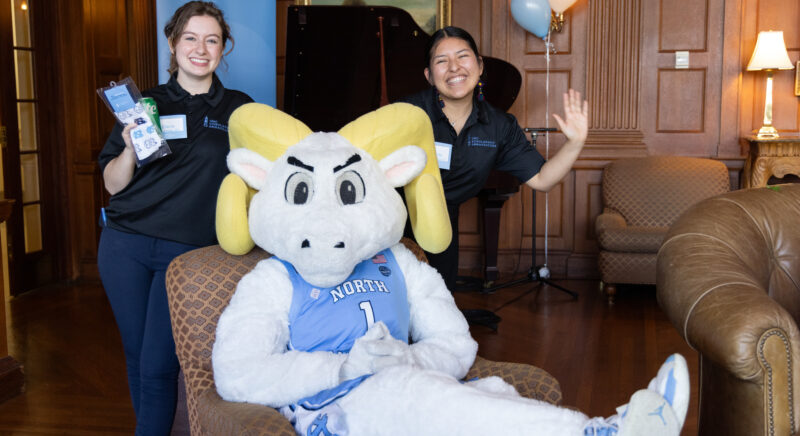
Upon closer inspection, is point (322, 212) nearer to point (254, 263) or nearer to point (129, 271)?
point (254, 263)

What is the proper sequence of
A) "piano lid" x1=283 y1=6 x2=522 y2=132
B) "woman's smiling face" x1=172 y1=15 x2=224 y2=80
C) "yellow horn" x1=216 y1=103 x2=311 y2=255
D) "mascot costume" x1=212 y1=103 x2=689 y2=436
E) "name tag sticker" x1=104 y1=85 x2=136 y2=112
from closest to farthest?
"mascot costume" x1=212 y1=103 x2=689 y2=436 → "yellow horn" x1=216 y1=103 x2=311 y2=255 → "name tag sticker" x1=104 y1=85 x2=136 y2=112 → "woman's smiling face" x1=172 y1=15 x2=224 y2=80 → "piano lid" x1=283 y1=6 x2=522 y2=132

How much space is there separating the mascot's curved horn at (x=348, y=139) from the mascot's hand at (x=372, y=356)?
358mm

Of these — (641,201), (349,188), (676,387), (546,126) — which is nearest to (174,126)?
(349,188)

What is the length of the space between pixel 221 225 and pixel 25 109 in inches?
159

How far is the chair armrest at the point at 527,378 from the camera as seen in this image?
5.44 feet

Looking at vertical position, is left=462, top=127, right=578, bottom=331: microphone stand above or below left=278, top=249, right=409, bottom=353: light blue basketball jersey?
below

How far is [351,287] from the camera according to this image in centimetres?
173

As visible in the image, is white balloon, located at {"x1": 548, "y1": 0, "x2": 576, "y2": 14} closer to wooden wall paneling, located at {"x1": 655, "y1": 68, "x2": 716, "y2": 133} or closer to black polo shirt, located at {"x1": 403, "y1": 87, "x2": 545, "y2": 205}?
wooden wall paneling, located at {"x1": 655, "y1": 68, "x2": 716, "y2": 133}

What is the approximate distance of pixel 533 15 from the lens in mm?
5211

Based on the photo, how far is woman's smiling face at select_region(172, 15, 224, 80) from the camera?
217cm

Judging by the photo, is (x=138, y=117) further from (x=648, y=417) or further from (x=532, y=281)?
(x=532, y=281)

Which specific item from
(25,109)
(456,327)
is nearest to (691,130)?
(456,327)

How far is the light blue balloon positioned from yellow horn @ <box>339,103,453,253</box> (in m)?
3.58

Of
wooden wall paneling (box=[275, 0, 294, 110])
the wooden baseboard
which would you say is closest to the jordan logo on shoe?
the wooden baseboard
